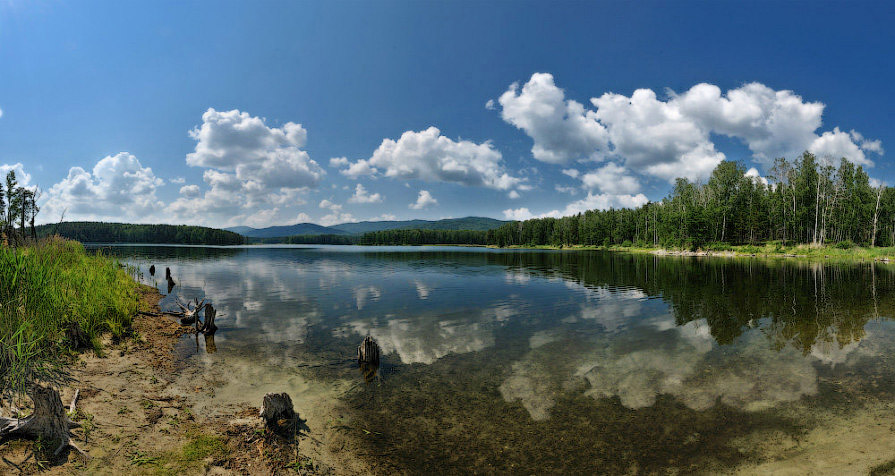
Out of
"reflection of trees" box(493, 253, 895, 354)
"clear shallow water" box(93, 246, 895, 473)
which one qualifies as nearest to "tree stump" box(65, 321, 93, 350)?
"clear shallow water" box(93, 246, 895, 473)

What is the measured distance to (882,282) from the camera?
36.9 metres

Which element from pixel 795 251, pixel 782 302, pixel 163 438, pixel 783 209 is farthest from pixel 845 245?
pixel 163 438

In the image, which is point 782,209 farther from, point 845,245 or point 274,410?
point 274,410

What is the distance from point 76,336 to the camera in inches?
469

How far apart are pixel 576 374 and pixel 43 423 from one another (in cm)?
1405

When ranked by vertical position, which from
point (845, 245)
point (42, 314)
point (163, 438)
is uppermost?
point (845, 245)

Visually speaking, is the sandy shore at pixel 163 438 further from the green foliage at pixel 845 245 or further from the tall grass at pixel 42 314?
the green foliage at pixel 845 245

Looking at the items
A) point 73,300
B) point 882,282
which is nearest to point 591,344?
point 73,300

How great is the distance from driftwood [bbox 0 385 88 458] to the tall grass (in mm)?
1581

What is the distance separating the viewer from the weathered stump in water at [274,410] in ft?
28.8

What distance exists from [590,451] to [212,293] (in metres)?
34.7

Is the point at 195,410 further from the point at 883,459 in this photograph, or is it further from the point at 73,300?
the point at 883,459

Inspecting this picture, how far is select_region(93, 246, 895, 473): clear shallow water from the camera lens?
859 centimetres

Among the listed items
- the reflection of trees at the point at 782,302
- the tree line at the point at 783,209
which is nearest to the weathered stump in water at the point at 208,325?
the reflection of trees at the point at 782,302
